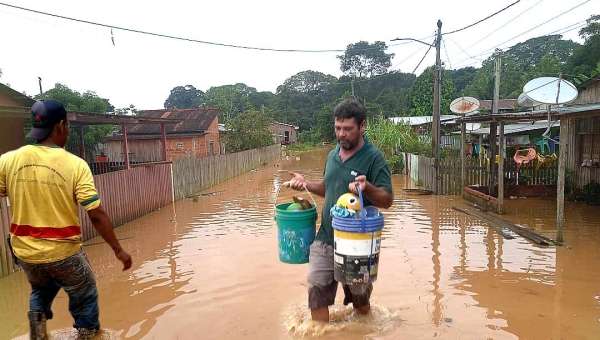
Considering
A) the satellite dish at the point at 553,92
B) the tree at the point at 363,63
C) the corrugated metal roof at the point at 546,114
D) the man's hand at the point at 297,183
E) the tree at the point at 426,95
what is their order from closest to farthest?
the man's hand at the point at 297,183
the corrugated metal roof at the point at 546,114
the satellite dish at the point at 553,92
the tree at the point at 426,95
the tree at the point at 363,63

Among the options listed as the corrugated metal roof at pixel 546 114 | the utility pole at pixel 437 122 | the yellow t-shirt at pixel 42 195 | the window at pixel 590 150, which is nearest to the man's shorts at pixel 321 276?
the yellow t-shirt at pixel 42 195

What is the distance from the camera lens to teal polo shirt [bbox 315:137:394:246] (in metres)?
3.08

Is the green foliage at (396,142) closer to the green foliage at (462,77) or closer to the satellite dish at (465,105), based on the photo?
the satellite dish at (465,105)

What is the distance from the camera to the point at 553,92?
25.6 ft

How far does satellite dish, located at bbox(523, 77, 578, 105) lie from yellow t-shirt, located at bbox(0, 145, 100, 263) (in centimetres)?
787

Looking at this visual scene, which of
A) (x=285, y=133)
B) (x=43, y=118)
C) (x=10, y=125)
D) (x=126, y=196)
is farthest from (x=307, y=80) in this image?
(x=43, y=118)

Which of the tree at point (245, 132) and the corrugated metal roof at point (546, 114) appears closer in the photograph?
the corrugated metal roof at point (546, 114)

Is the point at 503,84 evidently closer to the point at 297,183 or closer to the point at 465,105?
the point at 465,105

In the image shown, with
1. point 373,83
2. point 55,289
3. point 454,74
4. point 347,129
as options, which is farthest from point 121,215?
point 454,74

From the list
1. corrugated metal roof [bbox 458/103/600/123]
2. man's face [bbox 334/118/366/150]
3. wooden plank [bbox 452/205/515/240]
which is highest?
corrugated metal roof [bbox 458/103/600/123]

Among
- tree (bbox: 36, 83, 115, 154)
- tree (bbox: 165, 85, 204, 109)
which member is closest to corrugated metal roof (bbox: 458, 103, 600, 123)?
tree (bbox: 36, 83, 115, 154)

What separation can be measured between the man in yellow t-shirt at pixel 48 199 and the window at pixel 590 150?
11.7 metres

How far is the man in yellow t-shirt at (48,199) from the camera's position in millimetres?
2773

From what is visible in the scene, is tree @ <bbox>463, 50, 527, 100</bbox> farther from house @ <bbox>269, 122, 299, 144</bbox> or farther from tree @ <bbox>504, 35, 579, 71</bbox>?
house @ <bbox>269, 122, 299, 144</bbox>
